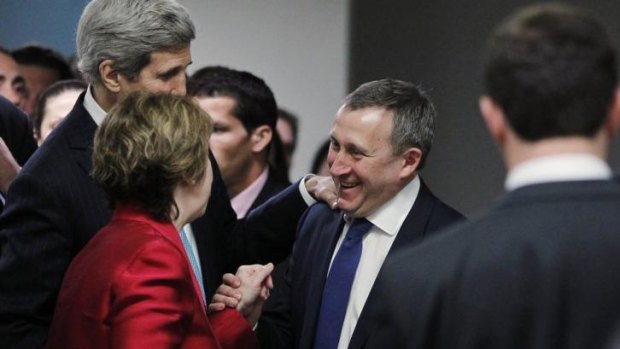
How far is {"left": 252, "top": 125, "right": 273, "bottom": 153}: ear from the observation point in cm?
444

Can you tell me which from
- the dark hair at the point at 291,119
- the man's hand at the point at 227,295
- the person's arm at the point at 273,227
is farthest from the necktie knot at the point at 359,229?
the dark hair at the point at 291,119

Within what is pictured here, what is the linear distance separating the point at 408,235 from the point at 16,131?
110cm

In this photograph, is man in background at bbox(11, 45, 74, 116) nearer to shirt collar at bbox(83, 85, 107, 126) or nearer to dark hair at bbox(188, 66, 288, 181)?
dark hair at bbox(188, 66, 288, 181)

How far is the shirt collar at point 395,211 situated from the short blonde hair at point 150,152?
2.07 ft

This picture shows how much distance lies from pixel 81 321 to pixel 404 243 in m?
0.83

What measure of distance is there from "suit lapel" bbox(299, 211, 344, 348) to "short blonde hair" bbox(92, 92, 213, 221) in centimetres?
61

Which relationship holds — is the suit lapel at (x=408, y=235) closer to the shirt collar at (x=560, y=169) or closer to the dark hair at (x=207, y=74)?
the shirt collar at (x=560, y=169)

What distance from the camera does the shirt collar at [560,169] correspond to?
1.78 metres

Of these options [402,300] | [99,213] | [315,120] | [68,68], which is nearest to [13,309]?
[99,213]

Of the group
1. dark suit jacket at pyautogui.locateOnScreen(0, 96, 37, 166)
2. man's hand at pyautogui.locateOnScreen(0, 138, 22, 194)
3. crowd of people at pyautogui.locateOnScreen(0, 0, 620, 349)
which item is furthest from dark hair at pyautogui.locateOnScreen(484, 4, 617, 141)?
dark suit jacket at pyautogui.locateOnScreen(0, 96, 37, 166)

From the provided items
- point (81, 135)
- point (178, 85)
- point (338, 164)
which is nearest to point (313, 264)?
point (338, 164)

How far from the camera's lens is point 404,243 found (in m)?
3.06

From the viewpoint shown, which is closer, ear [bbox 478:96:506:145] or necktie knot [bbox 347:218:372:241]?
ear [bbox 478:96:506:145]

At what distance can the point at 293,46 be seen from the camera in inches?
246
